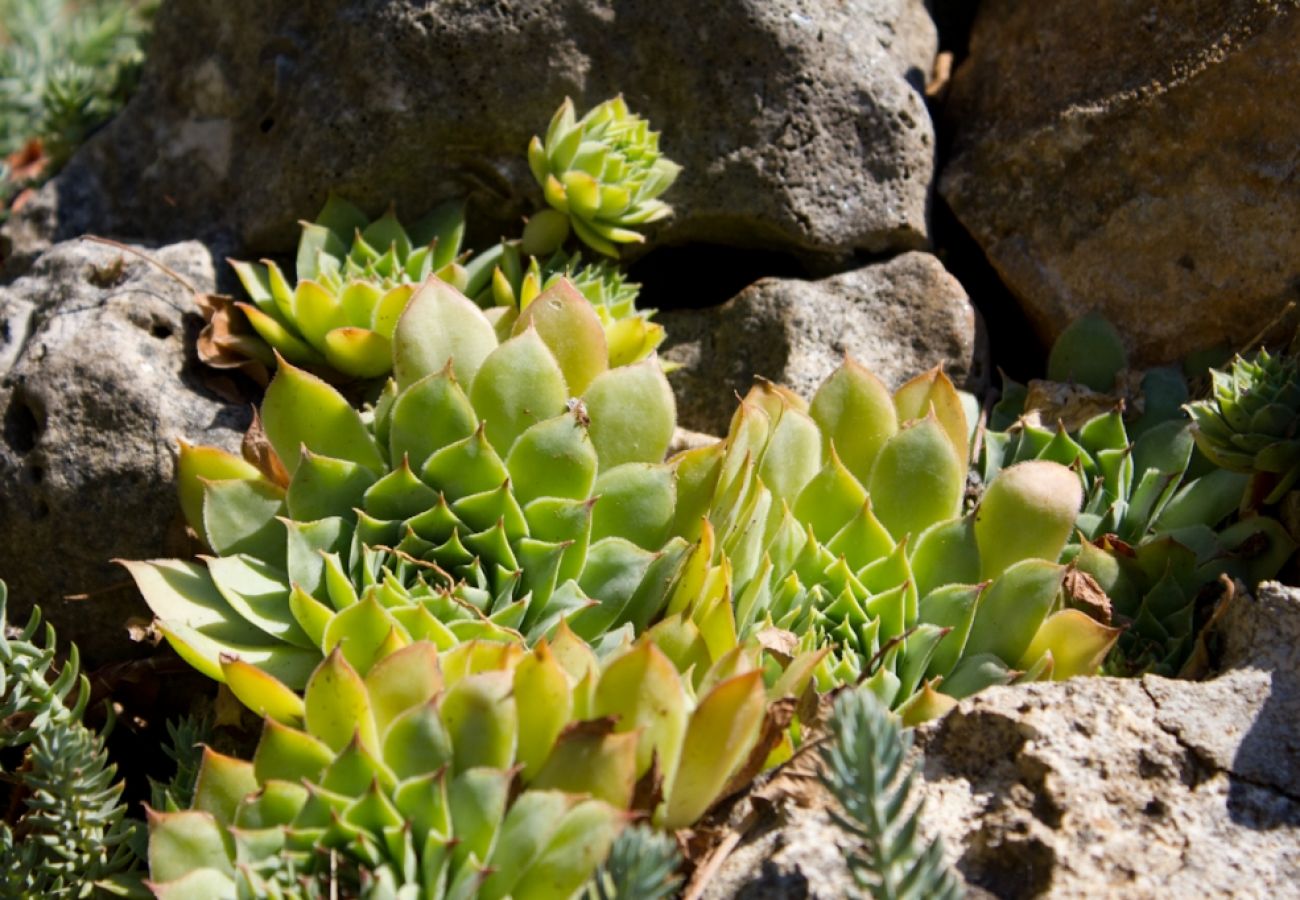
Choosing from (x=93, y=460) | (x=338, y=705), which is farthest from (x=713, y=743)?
(x=93, y=460)

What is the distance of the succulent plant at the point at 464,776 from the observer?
1486mm

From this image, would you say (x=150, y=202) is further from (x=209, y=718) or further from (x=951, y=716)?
(x=951, y=716)

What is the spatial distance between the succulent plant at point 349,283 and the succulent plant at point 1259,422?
4.76 ft

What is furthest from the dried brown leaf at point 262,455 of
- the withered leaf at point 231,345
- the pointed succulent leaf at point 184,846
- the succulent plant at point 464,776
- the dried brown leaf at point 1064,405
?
the dried brown leaf at point 1064,405

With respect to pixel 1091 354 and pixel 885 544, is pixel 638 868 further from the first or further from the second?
pixel 1091 354

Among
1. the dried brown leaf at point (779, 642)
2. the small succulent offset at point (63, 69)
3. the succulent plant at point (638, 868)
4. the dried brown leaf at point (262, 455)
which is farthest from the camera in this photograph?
the small succulent offset at point (63, 69)

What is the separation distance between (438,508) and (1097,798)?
102 centimetres

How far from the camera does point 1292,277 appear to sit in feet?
8.30

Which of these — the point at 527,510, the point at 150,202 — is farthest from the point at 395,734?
the point at 150,202

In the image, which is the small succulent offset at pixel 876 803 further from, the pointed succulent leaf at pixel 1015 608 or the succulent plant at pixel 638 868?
the pointed succulent leaf at pixel 1015 608

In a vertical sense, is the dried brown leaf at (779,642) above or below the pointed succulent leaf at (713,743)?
below

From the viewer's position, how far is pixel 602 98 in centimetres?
276

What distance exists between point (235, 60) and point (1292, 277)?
7.76ft

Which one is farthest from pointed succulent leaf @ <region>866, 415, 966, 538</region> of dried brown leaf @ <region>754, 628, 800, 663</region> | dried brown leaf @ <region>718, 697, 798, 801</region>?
dried brown leaf @ <region>718, 697, 798, 801</region>
